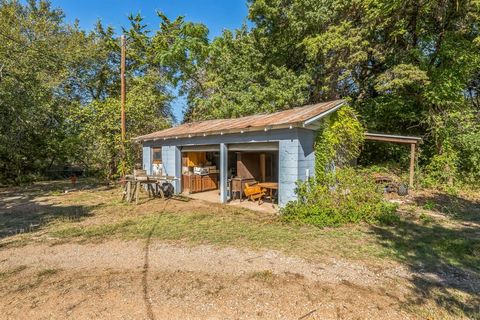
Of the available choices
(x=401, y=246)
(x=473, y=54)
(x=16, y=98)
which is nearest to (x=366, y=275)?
(x=401, y=246)

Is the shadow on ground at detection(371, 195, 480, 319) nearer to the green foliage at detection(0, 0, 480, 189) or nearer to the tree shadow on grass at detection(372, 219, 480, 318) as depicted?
the tree shadow on grass at detection(372, 219, 480, 318)

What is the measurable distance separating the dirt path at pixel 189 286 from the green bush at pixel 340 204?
2.60 metres

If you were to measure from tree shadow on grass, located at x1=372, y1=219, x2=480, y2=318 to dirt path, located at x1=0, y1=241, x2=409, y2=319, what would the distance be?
1.20 feet

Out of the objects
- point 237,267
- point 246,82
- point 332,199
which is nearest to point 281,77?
point 246,82

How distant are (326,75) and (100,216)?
564 inches

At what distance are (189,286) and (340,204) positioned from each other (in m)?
5.17

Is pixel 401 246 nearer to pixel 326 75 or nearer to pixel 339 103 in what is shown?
pixel 339 103

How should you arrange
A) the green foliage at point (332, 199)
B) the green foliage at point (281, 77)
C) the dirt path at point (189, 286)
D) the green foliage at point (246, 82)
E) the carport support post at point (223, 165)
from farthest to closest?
the green foliage at point (246, 82)
the green foliage at point (281, 77)
the carport support post at point (223, 165)
the green foliage at point (332, 199)
the dirt path at point (189, 286)

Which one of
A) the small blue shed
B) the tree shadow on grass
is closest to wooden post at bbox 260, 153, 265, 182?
the small blue shed

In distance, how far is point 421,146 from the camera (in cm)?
1451

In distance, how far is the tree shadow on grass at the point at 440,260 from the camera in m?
3.52

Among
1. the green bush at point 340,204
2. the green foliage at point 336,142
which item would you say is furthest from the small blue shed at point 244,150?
the green bush at point 340,204

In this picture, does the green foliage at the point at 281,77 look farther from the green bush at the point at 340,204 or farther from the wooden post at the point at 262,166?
the wooden post at the point at 262,166

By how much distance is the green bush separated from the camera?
286 inches
